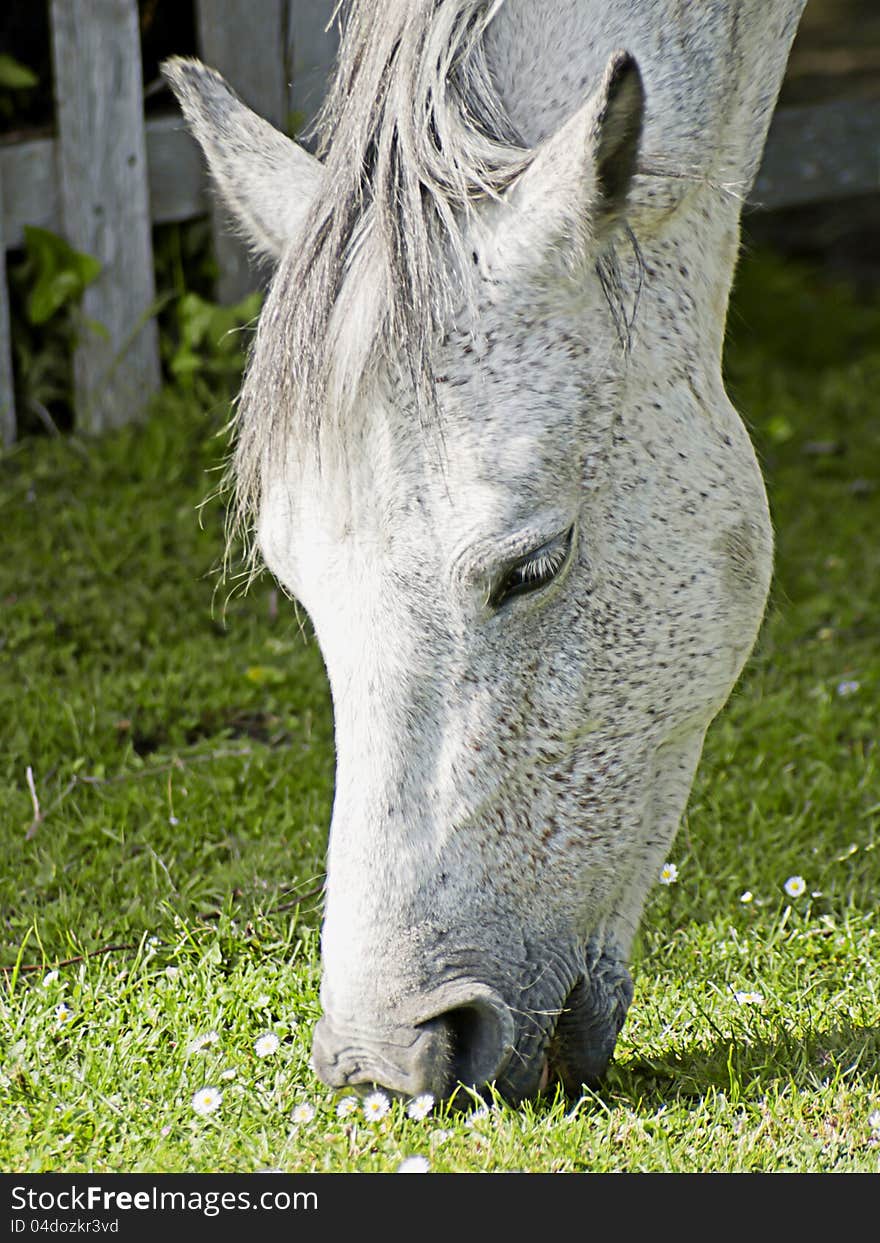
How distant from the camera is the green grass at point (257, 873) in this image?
2461mm

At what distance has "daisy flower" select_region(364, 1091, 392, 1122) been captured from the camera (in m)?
2.25

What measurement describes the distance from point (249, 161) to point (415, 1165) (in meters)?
1.71

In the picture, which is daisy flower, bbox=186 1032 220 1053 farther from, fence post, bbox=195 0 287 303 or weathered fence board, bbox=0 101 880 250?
fence post, bbox=195 0 287 303

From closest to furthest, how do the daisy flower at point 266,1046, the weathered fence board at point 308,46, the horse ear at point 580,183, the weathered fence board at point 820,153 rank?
the horse ear at point 580,183, the daisy flower at point 266,1046, the weathered fence board at point 308,46, the weathered fence board at point 820,153

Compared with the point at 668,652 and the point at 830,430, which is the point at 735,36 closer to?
the point at 668,652

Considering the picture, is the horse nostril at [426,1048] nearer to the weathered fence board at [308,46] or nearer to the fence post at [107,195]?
the fence post at [107,195]

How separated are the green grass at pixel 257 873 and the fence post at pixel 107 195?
0.22 metres

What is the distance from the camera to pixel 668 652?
2.42 metres

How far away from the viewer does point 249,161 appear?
2590 mm

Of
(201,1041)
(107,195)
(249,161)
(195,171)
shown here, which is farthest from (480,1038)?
(195,171)

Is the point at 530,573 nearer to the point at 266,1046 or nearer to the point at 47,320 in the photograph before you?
the point at 266,1046

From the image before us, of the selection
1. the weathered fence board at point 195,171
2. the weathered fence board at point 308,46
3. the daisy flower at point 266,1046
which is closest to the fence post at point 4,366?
the weathered fence board at point 195,171

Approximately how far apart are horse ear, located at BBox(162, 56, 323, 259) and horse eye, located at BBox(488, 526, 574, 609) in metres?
0.76

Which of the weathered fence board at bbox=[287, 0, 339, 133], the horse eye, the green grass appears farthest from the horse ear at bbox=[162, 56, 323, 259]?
the weathered fence board at bbox=[287, 0, 339, 133]
